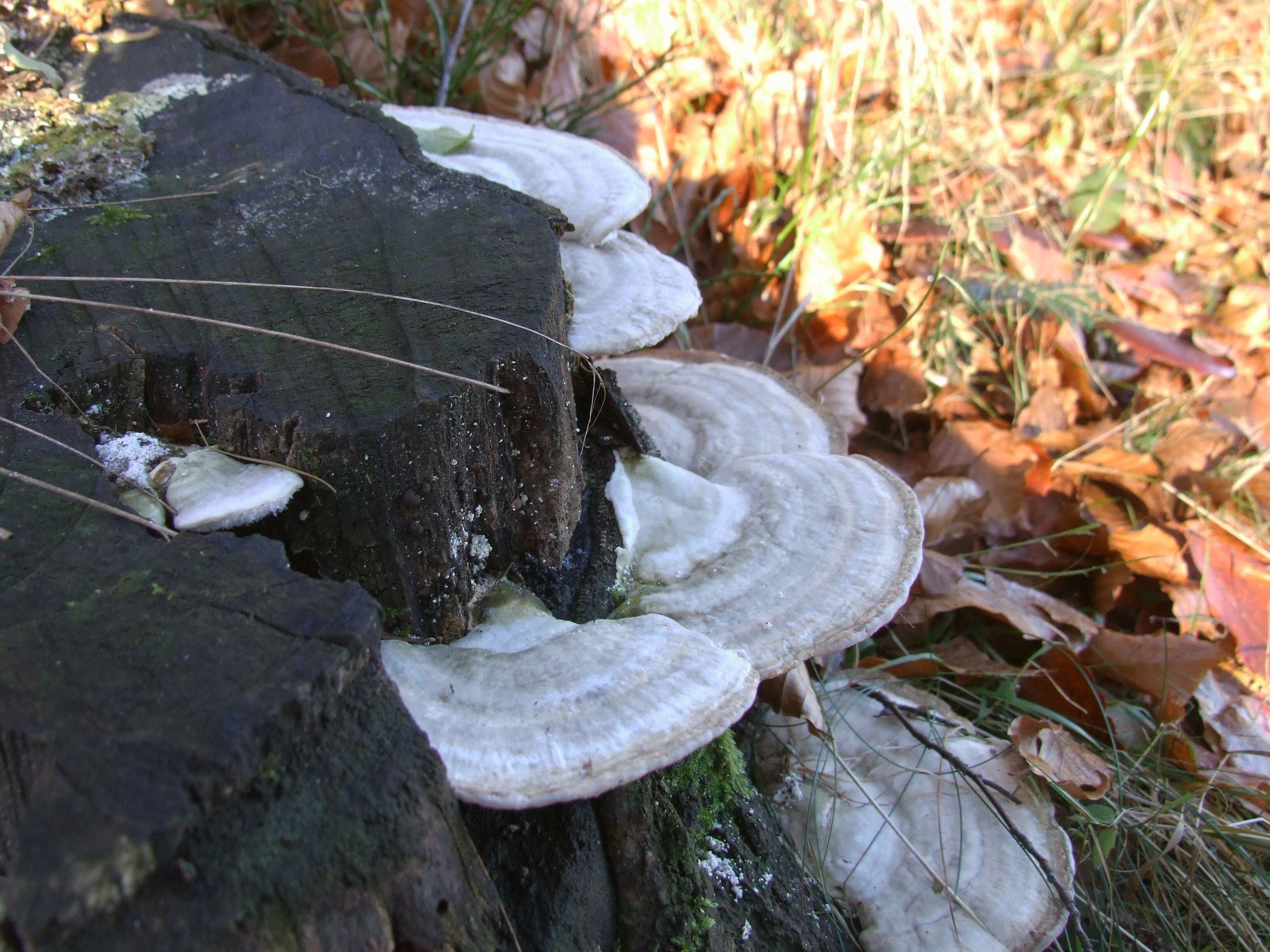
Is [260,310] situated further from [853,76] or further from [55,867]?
[853,76]

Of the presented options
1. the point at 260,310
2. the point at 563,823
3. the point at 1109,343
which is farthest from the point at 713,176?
the point at 563,823

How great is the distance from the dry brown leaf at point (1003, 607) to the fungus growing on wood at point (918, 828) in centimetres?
47

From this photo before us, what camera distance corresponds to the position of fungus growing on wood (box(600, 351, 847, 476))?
8.63 feet

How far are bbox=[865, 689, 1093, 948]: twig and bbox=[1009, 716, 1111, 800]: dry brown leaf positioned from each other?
15 centimetres

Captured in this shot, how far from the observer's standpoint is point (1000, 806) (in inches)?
83.0

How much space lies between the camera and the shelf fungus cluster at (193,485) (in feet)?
4.89

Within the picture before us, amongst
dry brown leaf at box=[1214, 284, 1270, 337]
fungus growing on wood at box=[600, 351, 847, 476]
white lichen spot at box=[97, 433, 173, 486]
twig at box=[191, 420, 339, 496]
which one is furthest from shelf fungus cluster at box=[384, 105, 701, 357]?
dry brown leaf at box=[1214, 284, 1270, 337]

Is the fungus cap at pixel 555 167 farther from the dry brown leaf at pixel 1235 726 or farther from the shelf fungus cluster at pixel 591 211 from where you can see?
the dry brown leaf at pixel 1235 726

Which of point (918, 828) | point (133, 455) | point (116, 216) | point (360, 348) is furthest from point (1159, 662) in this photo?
point (116, 216)

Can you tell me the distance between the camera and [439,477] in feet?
5.43

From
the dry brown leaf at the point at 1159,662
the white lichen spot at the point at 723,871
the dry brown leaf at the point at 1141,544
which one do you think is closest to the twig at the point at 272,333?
the white lichen spot at the point at 723,871

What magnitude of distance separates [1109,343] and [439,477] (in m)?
Answer: 3.79

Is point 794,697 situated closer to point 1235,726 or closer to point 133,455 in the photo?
point 1235,726

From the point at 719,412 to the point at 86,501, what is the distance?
1.75 m
